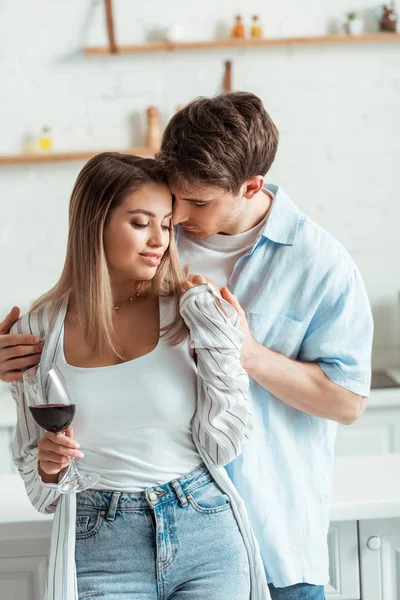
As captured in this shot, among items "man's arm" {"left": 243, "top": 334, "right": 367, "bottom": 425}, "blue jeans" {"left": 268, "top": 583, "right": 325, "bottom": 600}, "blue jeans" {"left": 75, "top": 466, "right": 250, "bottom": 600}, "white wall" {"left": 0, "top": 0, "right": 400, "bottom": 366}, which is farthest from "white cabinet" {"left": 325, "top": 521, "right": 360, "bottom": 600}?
"white wall" {"left": 0, "top": 0, "right": 400, "bottom": 366}

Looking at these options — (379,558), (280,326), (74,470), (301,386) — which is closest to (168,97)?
(280,326)

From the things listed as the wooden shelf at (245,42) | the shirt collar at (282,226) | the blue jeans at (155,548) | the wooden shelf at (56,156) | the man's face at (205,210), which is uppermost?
the wooden shelf at (245,42)

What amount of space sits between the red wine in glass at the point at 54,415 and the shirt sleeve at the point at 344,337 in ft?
1.81

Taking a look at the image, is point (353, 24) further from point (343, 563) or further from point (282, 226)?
point (343, 563)

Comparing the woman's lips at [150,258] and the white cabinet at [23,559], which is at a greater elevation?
the woman's lips at [150,258]

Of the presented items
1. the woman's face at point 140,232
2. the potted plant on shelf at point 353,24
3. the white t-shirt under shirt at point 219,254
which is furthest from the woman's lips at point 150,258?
the potted plant on shelf at point 353,24

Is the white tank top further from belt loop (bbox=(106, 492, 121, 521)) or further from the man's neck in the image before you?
the man's neck

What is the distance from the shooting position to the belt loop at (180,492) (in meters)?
1.33

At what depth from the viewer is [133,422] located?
1.34 meters

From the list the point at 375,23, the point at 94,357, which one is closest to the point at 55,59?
the point at 375,23

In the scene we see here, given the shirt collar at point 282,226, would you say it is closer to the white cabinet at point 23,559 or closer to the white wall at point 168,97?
the white cabinet at point 23,559

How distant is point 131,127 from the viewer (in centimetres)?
354

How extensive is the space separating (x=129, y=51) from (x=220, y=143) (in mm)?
2163

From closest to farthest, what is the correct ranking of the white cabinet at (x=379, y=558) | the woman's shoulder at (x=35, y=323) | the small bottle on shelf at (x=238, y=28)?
the woman's shoulder at (x=35, y=323)
the white cabinet at (x=379, y=558)
the small bottle on shelf at (x=238, y=28)
